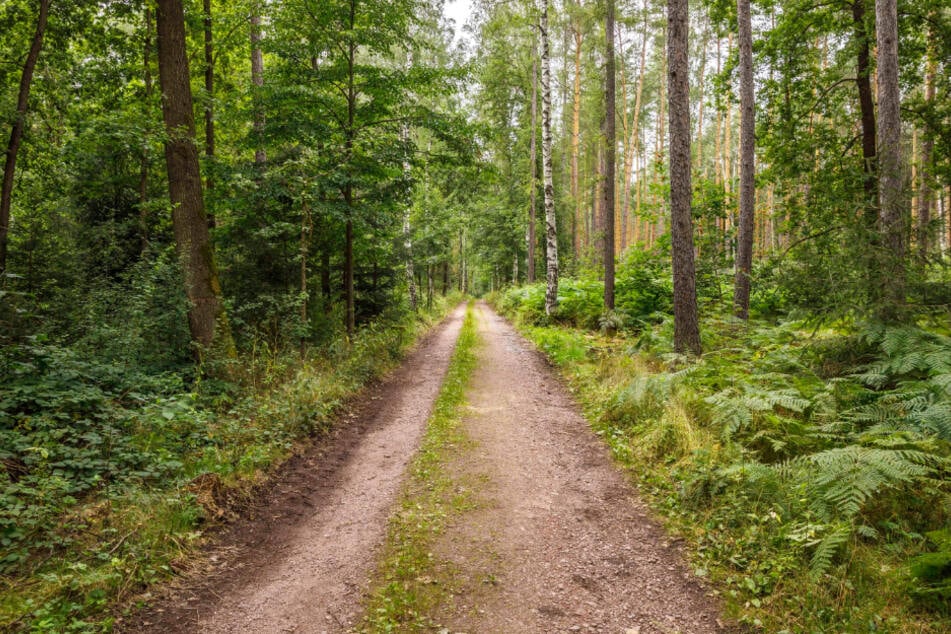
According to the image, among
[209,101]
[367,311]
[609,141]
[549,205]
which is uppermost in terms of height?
[209,101]

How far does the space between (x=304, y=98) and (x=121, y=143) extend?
3.85 metres

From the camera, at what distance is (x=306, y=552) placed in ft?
13.8

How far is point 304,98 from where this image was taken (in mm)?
9750

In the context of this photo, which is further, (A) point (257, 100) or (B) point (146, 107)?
(B) point (146, 107)

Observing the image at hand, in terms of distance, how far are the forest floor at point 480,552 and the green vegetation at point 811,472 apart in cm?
44

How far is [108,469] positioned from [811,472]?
22.6ft

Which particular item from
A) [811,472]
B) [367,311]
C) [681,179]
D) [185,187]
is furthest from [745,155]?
[185,187]

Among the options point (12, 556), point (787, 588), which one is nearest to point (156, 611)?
point (12, 556)

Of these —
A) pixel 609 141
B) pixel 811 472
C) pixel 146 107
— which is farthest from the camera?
pixel 609 141

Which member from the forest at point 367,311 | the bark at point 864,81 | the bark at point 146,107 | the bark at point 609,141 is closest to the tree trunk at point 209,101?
the forest at point 367,311

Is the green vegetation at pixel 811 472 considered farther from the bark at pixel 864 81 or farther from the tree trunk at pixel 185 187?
the bark at pixel 864 81

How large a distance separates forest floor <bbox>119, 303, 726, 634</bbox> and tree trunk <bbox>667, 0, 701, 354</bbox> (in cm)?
283

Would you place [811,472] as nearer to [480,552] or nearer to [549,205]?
[480,552]

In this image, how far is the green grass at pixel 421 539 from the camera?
131 inches
